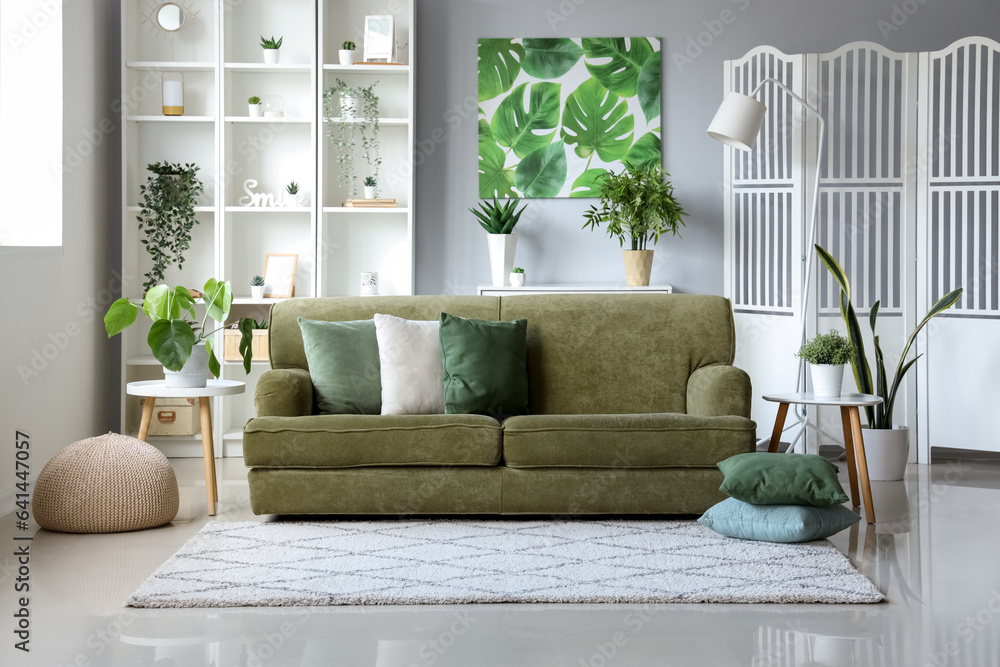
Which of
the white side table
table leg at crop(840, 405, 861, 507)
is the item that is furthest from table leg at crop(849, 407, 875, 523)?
the white side table

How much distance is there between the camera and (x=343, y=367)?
3900 mm

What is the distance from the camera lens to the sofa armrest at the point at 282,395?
12.1ft

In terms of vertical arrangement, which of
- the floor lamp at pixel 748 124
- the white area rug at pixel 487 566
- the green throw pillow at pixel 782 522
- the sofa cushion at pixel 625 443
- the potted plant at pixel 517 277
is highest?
the floor lamp at pixel 748 124

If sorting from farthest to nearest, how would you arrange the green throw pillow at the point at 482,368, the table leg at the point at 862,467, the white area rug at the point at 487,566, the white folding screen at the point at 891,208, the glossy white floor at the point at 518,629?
the white folding screen at the point at 891,208, the green throw pillow at the point at 482,368, the table leg at the point at 862,467, the white area rug at the point at 487,566, the glossy white floor at the point at 518,629

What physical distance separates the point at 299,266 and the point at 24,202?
152cm

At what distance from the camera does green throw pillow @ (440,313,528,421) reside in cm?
377

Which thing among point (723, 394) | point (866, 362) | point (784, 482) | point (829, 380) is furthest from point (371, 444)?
point (866, 362)

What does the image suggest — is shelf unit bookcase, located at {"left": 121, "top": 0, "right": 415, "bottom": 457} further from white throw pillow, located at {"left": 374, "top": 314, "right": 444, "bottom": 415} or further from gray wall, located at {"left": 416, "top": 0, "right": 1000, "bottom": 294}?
white throw pillow, located at {"left": 374, "top": 314, "right": 444, "bottom": 415}

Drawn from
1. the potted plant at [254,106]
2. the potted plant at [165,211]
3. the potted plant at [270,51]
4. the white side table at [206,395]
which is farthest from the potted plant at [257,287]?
the white side table at [206,395]

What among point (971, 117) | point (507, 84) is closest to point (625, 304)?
point (507, 84)

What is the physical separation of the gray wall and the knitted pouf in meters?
2.26

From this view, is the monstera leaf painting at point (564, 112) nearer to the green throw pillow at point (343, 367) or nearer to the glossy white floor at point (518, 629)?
the green throw pillow at point (343, 367)

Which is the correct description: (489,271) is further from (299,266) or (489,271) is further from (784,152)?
(784,152)

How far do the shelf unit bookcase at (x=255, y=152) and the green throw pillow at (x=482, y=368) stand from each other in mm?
1412
